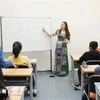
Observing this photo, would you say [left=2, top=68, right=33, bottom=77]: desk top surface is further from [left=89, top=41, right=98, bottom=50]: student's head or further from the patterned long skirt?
the patterned long skirt

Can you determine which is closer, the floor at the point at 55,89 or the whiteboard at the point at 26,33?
the floor at the point at 55,89

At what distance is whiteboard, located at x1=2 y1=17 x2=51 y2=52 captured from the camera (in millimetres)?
5668

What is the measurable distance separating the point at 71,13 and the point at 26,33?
1468 millimetres

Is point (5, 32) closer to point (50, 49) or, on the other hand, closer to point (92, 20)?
point (50, 49)

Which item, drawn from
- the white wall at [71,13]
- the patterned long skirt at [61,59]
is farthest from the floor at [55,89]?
the white wall at [71,13]

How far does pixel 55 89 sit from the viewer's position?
464 cm

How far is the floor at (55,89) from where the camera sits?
4.14m

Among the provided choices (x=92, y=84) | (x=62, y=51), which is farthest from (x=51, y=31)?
(x=92, y=84)

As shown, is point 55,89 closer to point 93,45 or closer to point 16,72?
point 93,45

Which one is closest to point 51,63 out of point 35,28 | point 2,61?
point 35,28

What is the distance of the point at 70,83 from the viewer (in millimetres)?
5078

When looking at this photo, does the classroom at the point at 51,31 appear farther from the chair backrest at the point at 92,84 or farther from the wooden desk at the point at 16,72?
the chair backrest at the point at 92,84

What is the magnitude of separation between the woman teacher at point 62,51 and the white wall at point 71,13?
0.36 meters

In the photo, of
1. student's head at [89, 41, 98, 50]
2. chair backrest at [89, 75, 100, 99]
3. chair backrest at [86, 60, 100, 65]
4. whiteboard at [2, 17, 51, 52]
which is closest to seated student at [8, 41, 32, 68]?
chair backrest at [86, 60, 100, 65]
